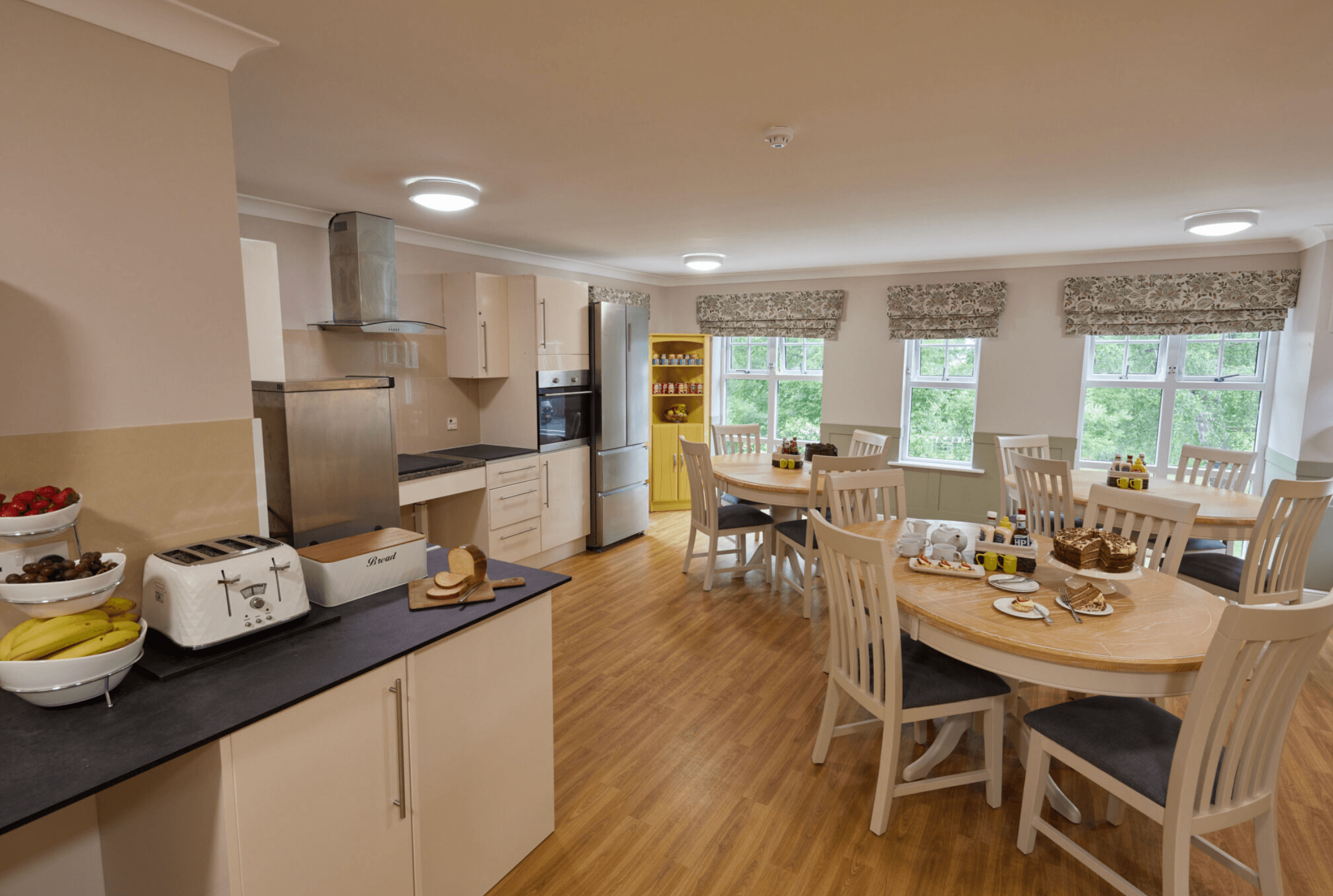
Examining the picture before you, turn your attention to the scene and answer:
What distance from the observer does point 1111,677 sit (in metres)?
1.71

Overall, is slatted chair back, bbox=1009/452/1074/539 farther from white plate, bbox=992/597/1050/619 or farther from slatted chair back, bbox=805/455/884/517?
white plate, bbox=992/597/1050/619

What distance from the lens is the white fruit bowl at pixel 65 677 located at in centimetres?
125

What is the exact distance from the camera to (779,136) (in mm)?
2355

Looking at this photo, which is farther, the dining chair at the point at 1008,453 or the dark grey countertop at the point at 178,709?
the dining chair at the point at 1008,453

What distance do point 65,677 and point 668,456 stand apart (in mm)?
5351

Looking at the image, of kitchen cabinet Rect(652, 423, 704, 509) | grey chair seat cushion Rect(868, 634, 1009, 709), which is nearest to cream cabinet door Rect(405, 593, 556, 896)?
grey chair seat cushion Rect(868, 634, 1009, 709)

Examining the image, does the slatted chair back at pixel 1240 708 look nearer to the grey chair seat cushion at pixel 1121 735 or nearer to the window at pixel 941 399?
the grey chair seat cushion at pixel 1121 735

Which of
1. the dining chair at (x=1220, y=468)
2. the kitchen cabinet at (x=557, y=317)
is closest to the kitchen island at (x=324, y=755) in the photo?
the kitchen cabinet at (x=557, y=317)

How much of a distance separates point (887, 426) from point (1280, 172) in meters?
3.40

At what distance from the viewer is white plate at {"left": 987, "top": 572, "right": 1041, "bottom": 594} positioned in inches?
84.8

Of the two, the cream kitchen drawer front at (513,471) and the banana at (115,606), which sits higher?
the banana at (115,606)

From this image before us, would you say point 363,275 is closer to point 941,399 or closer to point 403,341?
point 403,341

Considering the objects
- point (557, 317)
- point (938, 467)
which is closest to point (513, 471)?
point (557, 317)

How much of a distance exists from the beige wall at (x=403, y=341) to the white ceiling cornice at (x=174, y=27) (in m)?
1.90
